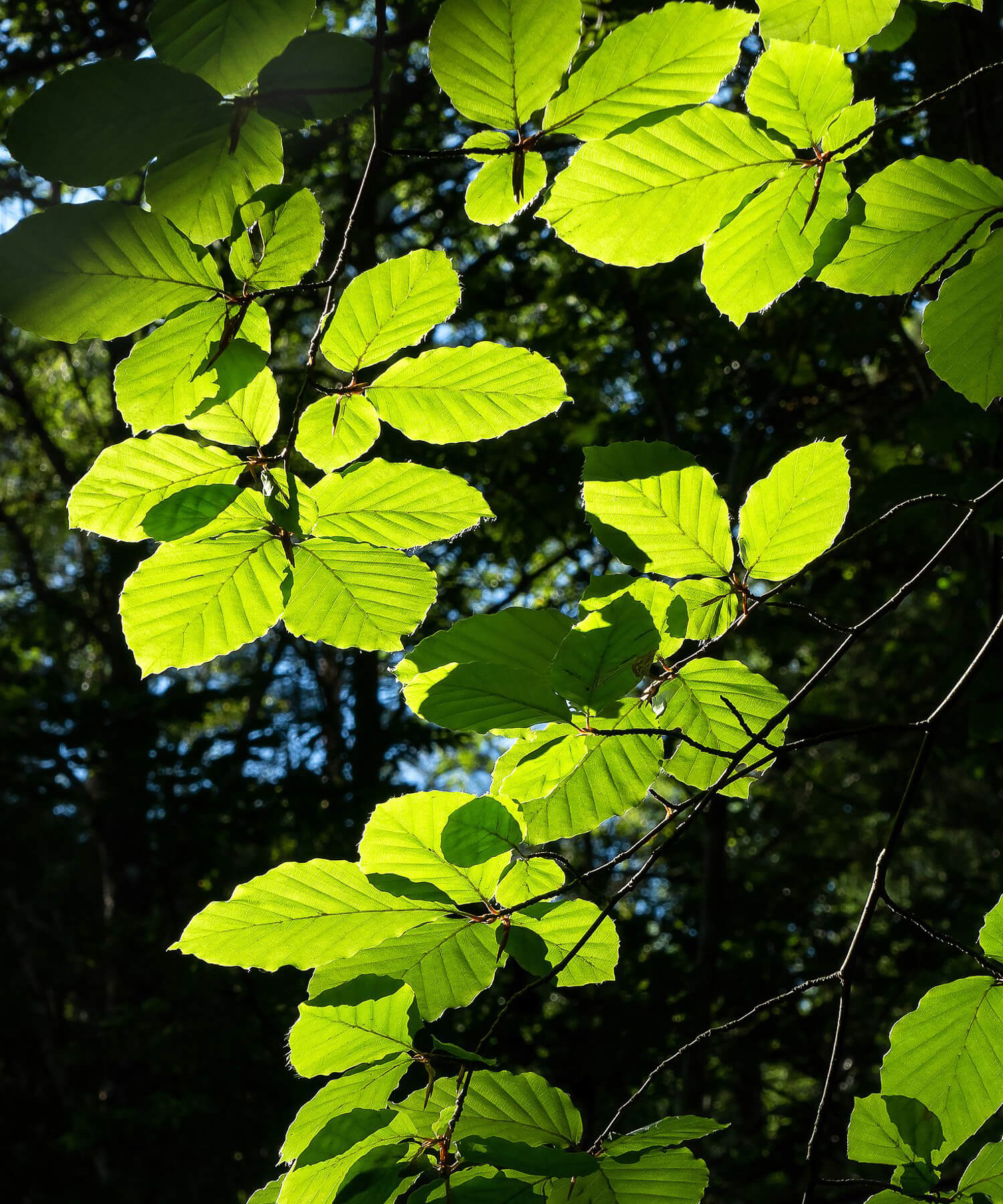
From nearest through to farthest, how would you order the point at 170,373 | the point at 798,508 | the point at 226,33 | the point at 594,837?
the point at 226,33
the point at 170,373
the point at 798,508
the point at 594,837

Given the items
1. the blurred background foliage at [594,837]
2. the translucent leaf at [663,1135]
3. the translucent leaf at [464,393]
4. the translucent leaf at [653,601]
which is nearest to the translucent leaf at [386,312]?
the translucent leaf at [464,393]

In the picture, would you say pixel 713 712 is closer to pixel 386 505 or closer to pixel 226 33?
pixel 386 505

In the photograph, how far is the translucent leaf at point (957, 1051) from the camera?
2.31 feet

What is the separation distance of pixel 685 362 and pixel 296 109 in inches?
137

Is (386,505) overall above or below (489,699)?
above

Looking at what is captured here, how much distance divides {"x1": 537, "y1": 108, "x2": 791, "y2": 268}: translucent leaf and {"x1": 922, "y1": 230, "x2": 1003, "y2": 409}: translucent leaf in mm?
178

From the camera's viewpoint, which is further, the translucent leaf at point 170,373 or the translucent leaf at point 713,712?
the translucent leaf at point 713,712

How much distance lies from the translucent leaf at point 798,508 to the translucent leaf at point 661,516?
30 mm

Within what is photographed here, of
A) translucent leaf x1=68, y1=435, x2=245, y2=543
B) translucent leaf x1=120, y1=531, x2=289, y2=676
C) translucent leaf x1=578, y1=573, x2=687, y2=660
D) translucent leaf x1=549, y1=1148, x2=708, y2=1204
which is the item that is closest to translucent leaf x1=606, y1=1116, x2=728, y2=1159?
translucent leaf x1=549, y1=1148, x2=708, y2=1204

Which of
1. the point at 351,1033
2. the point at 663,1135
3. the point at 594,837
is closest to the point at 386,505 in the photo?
the point at 351,1033

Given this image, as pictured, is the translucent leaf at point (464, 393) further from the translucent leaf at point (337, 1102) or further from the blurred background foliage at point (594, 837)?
the blurred background foliage at point (594, 837)

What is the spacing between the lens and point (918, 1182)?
0.69 meters

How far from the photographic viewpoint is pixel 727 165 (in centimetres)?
66

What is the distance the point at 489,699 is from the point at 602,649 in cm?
9
